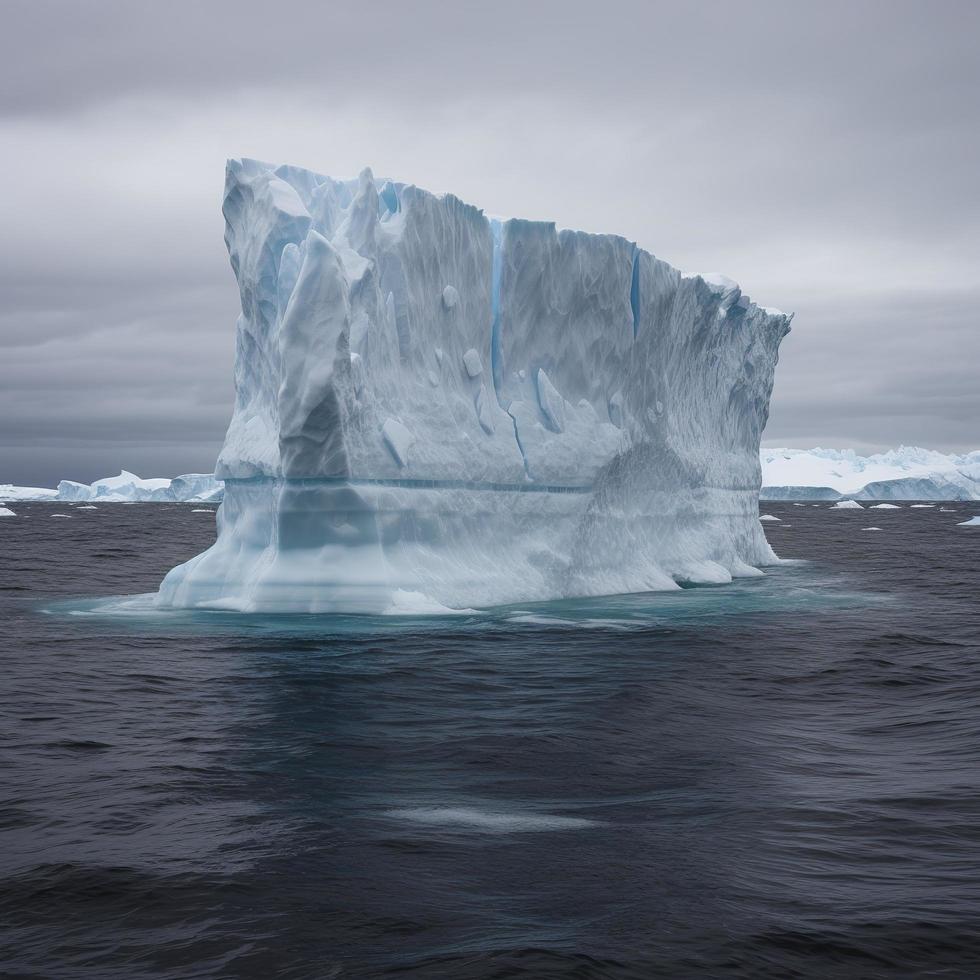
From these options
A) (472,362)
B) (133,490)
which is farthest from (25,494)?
(472,362)

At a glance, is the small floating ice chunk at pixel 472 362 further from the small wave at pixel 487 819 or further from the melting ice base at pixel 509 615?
the small wave at pixel 487 819

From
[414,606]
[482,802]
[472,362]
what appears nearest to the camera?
[482,802]

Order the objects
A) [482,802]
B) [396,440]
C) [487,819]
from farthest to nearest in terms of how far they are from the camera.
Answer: [396,440]
[482,802]
[487,819]

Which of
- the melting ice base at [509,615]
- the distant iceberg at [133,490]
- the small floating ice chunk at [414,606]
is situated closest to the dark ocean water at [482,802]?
the melting ice base at [509,615]

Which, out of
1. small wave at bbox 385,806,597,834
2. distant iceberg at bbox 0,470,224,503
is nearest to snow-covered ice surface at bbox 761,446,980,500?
distant iceberg at bbox 0,470,224,503

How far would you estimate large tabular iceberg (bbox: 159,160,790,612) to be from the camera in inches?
538

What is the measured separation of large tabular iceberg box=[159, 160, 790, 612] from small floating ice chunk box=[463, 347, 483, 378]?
0.21ft

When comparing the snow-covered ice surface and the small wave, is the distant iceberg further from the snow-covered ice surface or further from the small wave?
the small wave

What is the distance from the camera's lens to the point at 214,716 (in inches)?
348

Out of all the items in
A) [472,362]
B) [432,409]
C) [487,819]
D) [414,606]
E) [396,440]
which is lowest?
[487,819]

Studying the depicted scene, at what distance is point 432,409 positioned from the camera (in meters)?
15.2

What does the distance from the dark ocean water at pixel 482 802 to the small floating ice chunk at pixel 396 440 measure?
2.15 meters

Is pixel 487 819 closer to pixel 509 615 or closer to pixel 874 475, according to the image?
pixel 509 615

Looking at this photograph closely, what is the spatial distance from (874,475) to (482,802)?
89404 millimetres
